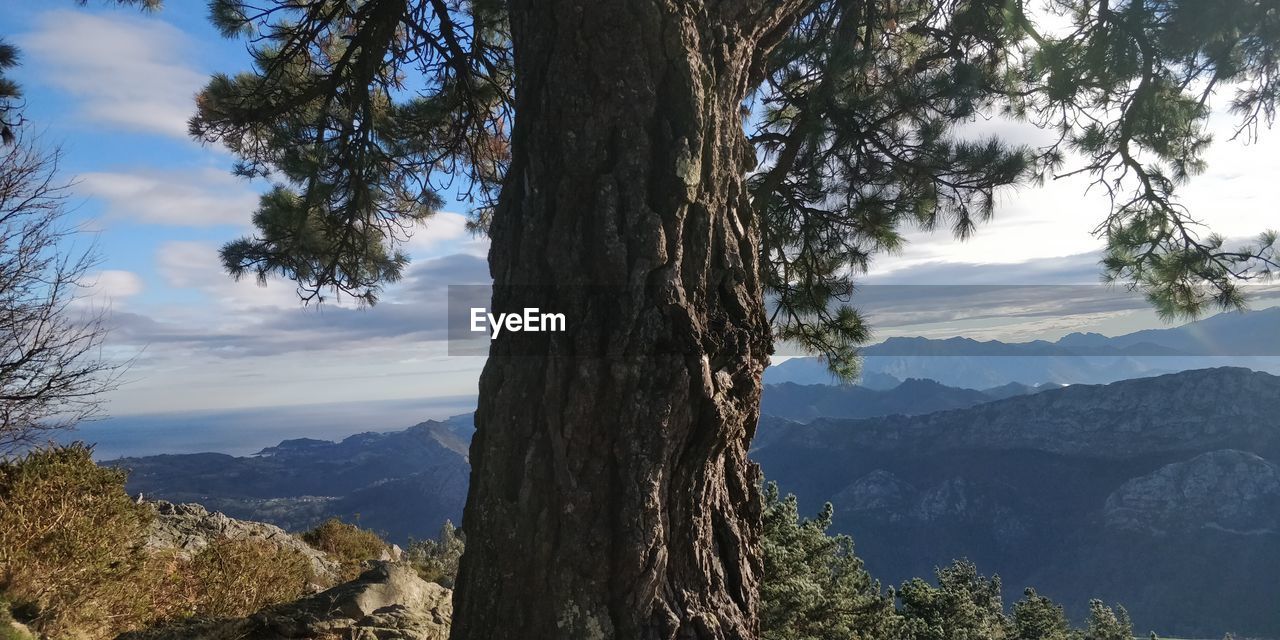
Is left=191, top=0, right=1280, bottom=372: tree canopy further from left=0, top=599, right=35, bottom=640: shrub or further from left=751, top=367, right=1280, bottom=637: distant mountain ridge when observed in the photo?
left=751, top=367, right=1280, bottom=637: distant mountain ridge

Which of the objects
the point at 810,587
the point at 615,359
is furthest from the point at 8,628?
the point at 810,587

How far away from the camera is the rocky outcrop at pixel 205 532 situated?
692 cm

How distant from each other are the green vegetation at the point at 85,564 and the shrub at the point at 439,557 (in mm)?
3454

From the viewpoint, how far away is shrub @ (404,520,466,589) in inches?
373

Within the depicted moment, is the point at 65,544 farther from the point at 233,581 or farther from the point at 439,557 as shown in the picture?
the point at 439,557

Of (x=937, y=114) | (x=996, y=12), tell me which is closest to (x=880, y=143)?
(x=937, y=114)

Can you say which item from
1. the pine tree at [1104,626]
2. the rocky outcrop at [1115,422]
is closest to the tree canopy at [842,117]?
the pine tree at [1104,626]

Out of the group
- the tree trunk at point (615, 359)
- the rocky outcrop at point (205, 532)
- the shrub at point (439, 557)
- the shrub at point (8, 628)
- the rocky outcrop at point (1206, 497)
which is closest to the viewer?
the tree trunk at point (615, 359)

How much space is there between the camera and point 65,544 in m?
4.16

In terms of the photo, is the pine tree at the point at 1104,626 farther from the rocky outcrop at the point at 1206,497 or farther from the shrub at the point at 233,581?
the rocky outcrop at the point at 1206,497

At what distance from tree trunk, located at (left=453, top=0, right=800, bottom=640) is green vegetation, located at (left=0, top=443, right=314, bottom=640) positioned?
3.13 metres

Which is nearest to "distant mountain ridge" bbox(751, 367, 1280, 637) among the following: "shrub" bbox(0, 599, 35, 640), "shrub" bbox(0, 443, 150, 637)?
"shrub" bbox(0, 443, 150, 637)

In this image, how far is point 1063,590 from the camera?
10431cm

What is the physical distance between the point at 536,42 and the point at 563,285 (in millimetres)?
1067
